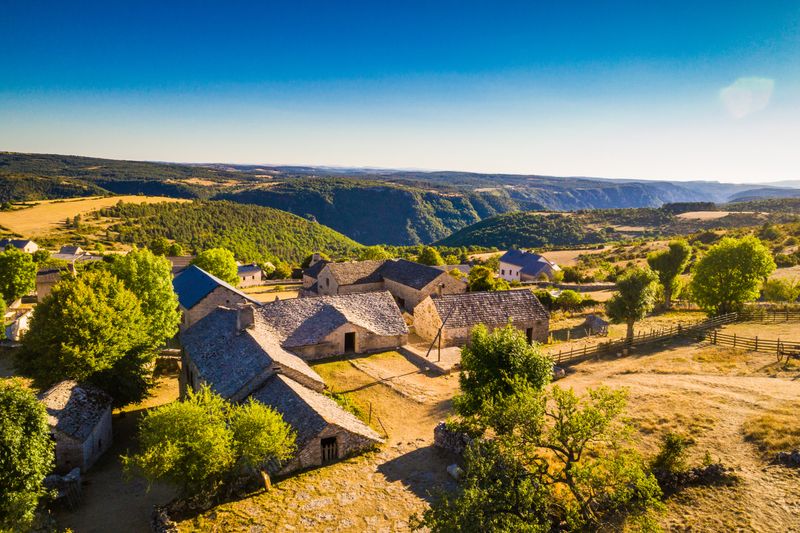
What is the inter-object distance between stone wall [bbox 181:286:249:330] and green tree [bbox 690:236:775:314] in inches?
1747

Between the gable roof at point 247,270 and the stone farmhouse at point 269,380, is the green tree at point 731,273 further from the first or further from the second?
the gable roof at point 247,270

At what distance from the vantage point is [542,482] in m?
16.4

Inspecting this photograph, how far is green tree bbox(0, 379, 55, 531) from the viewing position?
1816cm

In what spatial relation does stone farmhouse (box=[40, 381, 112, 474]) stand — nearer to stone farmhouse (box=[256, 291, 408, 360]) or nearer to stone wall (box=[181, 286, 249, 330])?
stone farmhouse (box=[256, 291, 408, 360])

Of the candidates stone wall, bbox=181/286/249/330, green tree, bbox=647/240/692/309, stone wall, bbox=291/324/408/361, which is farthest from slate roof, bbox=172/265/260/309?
green tree, bbox=647/240/692/309

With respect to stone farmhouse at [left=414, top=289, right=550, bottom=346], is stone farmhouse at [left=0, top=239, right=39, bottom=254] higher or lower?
lower

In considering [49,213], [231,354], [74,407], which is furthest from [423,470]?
[49,213]

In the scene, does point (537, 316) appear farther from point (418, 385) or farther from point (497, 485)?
point (497, 485)

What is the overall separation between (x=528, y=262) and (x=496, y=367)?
74452 millimetres

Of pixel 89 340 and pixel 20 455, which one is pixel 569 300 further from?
pixel 20 455

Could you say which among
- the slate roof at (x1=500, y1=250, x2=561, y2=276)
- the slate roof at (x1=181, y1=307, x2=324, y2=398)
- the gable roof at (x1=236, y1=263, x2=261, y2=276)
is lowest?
the gable roof at (x1=236, y1=263, x2=261, y2=276)

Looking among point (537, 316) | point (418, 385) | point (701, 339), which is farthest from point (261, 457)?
point (701, 339)

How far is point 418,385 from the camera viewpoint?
32.2 meters

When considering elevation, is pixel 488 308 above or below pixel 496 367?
below
